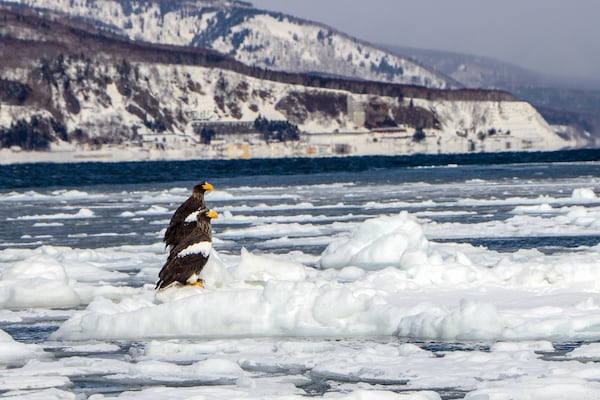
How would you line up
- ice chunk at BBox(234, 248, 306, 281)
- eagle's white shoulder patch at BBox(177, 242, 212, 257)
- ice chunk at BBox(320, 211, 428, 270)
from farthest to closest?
ice chunk at BBox(320, 211, 428, 270), ice chunk at BBox(234, 248, 306, 281), eagle's white shoulder patch at BBox(177, 242, 212, 257)

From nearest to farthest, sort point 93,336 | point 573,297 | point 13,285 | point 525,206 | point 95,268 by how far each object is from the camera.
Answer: point 93,336 < point 573,297 < point 13,285 < point 95,268 < point 525,206

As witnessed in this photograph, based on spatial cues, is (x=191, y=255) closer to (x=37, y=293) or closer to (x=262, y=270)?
(x=262, y=270)

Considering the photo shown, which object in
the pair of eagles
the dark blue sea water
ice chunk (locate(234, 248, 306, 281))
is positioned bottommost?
the dark blue sea water

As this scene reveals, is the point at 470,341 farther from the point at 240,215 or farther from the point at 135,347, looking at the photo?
the point at 240,215

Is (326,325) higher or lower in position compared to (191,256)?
lower

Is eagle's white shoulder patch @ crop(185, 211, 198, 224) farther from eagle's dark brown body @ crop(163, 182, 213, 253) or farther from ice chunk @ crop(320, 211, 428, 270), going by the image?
ice chunk @ crop(320, 211, 428, 270)

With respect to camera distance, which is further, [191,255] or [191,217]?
[191,217]

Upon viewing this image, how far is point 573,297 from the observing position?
18.6 m

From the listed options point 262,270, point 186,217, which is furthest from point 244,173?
point 186,217

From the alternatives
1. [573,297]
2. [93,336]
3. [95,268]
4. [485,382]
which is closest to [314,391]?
[485,382]

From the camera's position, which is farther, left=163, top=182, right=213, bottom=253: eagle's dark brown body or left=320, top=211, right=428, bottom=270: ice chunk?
left=320, top=211, right=428, bottom=270: ice chunk

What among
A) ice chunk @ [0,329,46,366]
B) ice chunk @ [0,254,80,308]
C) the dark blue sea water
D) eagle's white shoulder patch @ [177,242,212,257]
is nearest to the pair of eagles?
eagle's white shoulder patch @ [177,242,212,257]

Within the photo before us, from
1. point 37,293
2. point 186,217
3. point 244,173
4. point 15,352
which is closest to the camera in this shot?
point 15,352

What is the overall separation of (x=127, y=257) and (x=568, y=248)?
936cm
